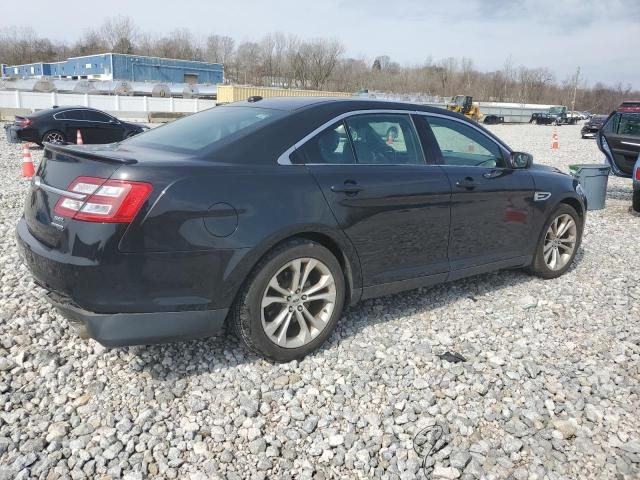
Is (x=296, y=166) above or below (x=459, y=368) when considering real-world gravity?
above

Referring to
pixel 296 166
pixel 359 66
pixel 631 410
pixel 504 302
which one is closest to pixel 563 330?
pixel 504 302

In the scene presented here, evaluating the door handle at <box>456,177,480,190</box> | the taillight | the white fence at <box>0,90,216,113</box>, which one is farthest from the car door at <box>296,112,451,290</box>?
the white fence at <box>0,90,216,113</box>

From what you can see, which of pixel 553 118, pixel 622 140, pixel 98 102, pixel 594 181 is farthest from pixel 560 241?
pixel 553 118

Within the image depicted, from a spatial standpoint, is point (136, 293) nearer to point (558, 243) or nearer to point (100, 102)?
point (558, 243)

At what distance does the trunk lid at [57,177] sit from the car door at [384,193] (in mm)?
1128

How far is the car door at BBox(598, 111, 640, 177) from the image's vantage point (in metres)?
9.48

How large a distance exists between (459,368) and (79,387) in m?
2.34

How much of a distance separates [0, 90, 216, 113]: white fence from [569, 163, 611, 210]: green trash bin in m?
21.3

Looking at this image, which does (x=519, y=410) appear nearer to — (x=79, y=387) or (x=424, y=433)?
(x=424, y=433)

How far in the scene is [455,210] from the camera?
414cm

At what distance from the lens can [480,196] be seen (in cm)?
431

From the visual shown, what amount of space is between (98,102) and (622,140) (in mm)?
29435

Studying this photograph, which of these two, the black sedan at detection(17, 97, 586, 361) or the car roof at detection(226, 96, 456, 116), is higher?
the car roof at detection(226, 96, 456, 116)

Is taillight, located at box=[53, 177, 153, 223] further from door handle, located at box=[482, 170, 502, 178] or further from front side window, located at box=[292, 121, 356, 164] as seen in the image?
door handle, located at box=[482, 170, 502, 178]
